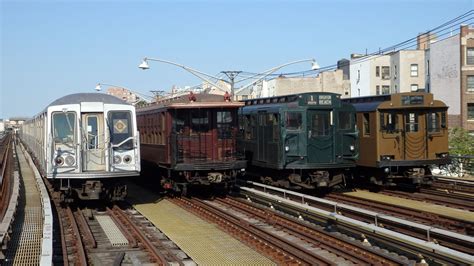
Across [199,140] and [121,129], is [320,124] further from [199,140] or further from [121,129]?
[121,129]

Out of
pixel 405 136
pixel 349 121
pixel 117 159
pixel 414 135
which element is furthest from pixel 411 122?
pixel 117 159

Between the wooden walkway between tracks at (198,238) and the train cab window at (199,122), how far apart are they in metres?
2.41

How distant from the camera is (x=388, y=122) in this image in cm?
1834

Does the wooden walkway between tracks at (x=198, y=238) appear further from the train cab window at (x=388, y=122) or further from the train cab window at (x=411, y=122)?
the train cab window at (x=411, y=122)

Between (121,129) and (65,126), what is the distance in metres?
1.51

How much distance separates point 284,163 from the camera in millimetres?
17516

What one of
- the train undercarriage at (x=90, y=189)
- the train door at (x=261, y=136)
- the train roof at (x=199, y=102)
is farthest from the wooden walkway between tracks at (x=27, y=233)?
the train door at (x=261, y=136)

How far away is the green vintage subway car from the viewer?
17531mm

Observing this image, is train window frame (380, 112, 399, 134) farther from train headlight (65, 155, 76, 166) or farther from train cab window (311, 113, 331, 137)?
train headlight (65, 155, 76, 166)

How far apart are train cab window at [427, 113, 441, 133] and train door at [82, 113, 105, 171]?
10447mm

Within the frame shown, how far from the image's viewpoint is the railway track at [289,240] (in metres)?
9.67

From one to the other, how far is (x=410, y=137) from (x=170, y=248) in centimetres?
1025

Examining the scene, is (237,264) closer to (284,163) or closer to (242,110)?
(284,163)

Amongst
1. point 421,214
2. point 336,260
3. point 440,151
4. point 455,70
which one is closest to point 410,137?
point 440,151
